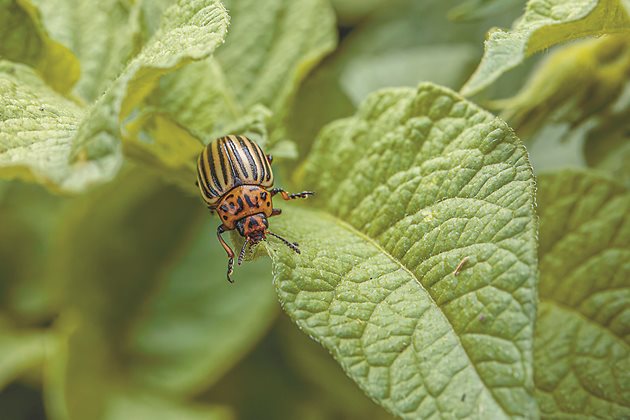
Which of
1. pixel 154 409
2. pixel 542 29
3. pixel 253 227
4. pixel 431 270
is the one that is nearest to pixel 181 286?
pixel 154 409

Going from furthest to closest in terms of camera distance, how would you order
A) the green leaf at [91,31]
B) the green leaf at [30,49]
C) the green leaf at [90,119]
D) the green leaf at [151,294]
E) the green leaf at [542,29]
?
1. the green leaf at [151,294]
2. the green leaf at [91,31]
3. the green leaf at [30,49]
4. the green leaf at [542,29]
5. the green leaf at [90,119]

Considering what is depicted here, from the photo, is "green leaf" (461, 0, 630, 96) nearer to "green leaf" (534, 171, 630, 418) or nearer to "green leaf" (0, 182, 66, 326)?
"green leaf" (534, 171, 630, 418)

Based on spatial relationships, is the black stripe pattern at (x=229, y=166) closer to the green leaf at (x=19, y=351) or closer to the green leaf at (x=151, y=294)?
the green leaf at (x=151, y=294)

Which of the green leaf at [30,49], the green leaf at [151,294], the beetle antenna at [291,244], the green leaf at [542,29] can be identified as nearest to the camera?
the green leaf at [542,29]

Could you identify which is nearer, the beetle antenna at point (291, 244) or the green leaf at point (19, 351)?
the beetle antenna at point (291, 244)

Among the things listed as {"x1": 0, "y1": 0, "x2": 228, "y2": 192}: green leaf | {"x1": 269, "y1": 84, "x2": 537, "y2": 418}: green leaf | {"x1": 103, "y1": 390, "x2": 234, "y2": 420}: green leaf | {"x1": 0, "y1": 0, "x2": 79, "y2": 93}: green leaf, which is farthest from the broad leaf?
{"x1": 103, "y1": 390, "x2": 234, "y2": 420}: green leaf

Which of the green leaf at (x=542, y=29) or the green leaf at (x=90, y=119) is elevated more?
the green leaf at (x=90, y=119)

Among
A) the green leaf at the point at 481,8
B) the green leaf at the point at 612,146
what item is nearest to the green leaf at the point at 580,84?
the green leaf at the point at 612,146
